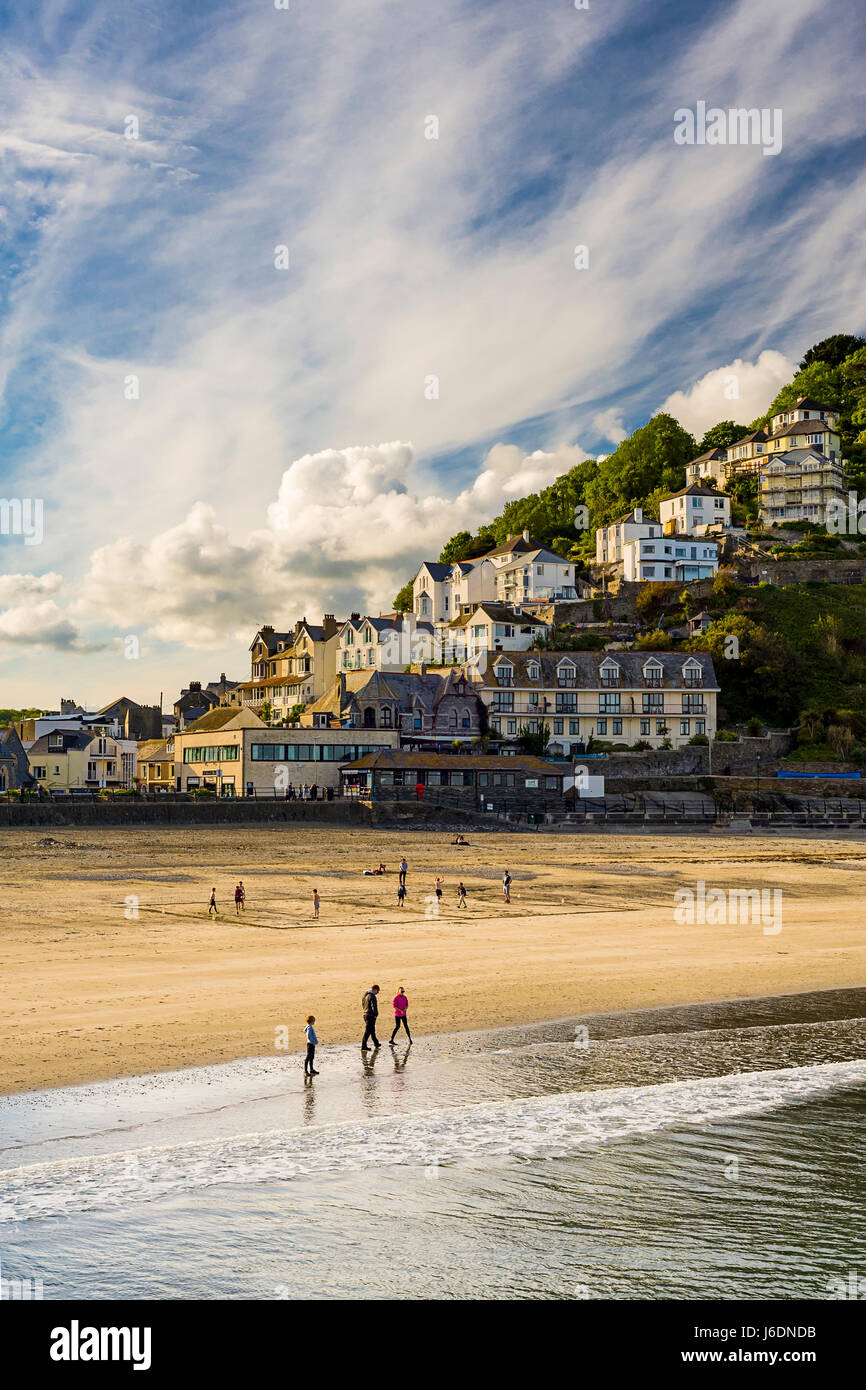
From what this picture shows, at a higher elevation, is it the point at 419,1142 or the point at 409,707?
the point at 409,707

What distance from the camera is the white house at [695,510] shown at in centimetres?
12038

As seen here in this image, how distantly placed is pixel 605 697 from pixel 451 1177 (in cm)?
7080

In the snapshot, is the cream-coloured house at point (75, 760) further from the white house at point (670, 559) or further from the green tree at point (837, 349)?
the green tree at point (837, 349)

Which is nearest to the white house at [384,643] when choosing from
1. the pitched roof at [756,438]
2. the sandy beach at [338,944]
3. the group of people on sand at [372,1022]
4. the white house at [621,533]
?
the white house at [621,533]

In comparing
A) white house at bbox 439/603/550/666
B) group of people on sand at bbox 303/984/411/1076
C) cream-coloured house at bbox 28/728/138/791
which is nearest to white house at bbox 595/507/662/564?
white house at bbox 439/603/550/666

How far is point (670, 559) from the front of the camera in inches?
4353

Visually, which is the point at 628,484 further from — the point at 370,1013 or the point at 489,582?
the point at 370,1013

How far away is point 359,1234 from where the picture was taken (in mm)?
12789

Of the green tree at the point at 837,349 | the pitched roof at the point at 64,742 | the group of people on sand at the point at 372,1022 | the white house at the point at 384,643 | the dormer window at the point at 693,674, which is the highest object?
the green tree at the point at 837,349

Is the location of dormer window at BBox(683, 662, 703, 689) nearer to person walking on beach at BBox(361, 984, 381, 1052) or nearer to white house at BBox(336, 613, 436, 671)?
white house at BBox(336, 613, 436, 671)

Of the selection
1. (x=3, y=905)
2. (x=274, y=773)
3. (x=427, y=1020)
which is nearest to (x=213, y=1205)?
(x=427, y=1020)

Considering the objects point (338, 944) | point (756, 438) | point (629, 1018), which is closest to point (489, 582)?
point (756, 438)

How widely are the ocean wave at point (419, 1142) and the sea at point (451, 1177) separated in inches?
1.6
